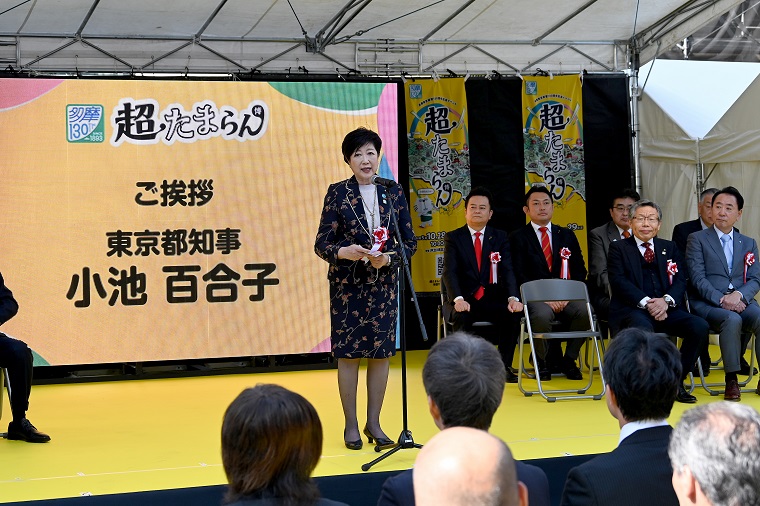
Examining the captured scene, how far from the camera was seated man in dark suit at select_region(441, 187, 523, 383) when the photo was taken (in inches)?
249

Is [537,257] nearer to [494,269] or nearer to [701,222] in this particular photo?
[494,269]

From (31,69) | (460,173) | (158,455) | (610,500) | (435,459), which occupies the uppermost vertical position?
(31,69)

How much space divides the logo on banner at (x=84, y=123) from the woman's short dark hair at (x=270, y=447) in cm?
523

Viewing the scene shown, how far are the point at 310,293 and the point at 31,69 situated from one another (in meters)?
2.87

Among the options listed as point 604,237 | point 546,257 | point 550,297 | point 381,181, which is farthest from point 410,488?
point 604,237

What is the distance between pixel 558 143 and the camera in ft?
27.8

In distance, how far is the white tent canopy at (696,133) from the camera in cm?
750

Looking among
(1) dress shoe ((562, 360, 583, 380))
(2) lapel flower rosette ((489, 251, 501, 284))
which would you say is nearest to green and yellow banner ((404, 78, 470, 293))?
(2) lapel flower rosette ((489, 251, 501, 284))

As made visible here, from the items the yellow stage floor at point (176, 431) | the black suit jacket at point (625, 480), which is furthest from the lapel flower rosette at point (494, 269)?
the black suit jacket at point (625, 480)

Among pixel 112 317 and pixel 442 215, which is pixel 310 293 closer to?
pixel 112 317

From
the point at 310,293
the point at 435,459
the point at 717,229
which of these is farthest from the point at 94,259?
the point at 435,459

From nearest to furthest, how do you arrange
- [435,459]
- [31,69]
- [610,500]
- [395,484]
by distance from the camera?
1. [435,459]
2. [395,484]
3. [610,500]
4. [31,69]

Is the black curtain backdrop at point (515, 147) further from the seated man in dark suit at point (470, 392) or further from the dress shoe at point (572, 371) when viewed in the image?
the seated man in dark suit at point (470, 392)

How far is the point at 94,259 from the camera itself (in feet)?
21.2
